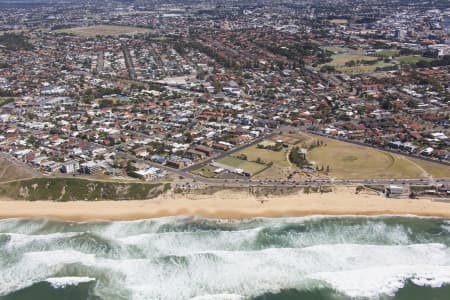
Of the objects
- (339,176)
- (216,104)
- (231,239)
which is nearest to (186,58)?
(216,104)

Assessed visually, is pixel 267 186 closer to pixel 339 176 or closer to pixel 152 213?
pixel 339 176

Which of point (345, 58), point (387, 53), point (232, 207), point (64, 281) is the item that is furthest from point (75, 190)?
point (387, 53)

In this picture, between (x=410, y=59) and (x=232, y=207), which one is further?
(x=410, y=59)

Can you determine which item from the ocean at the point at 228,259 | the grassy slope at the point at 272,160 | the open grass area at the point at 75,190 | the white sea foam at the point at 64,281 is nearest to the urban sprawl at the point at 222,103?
the grassy slope at the point at 272,160

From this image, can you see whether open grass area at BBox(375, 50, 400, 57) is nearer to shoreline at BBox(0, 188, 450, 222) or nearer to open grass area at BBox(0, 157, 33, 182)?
shoreline at BBox(0, 188, 450, 222)

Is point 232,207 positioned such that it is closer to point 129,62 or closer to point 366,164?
point 366,164

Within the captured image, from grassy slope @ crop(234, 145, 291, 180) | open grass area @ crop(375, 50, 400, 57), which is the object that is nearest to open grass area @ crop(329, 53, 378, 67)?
open grass area @ crop(375, 50, 400, 57)
